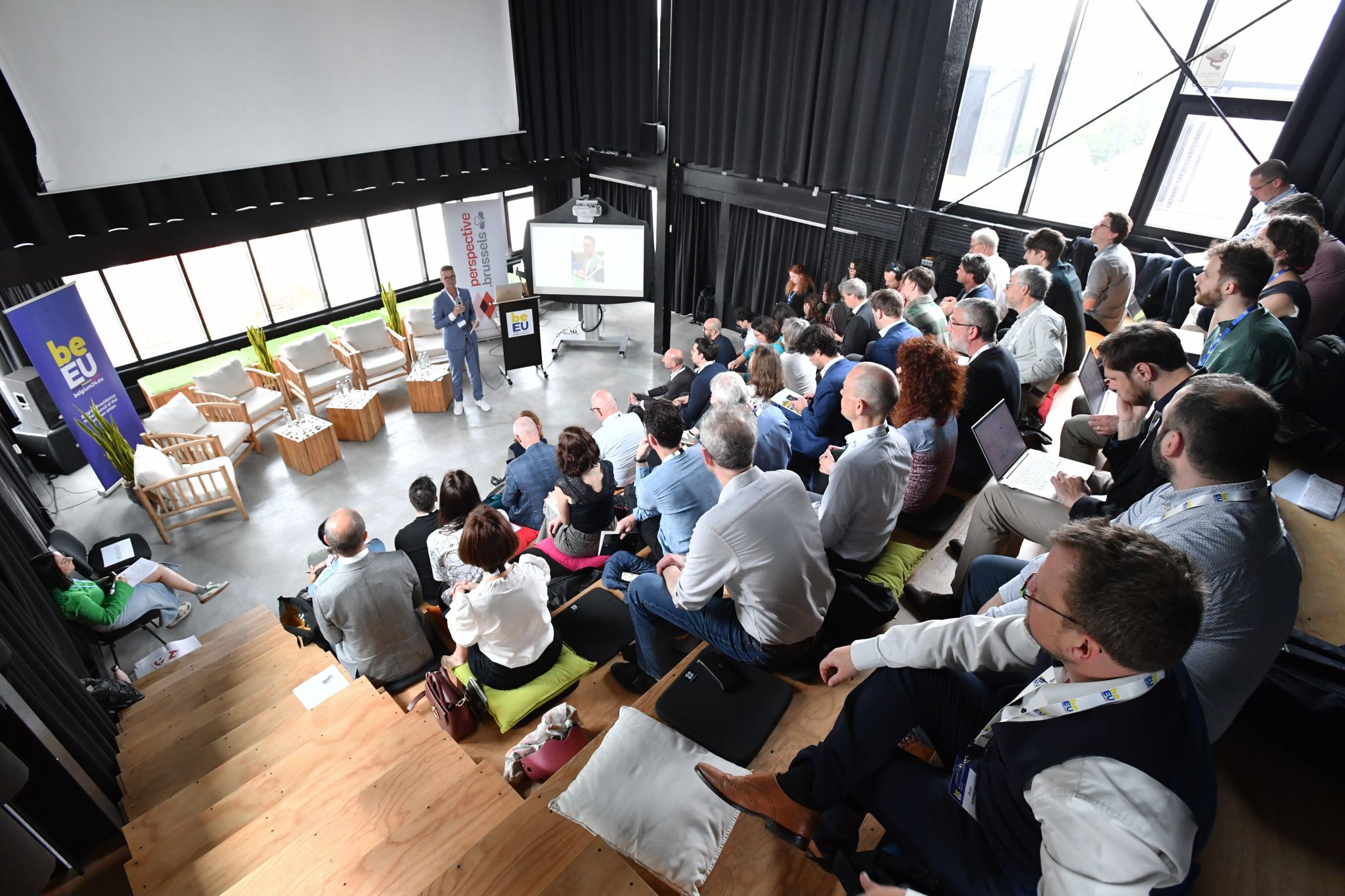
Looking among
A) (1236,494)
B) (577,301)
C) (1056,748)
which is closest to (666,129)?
(577,301)

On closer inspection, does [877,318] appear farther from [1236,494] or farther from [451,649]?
[451,649]

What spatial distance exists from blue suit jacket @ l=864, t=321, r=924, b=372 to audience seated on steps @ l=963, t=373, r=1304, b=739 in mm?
2427

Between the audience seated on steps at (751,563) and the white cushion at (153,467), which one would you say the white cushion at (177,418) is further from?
the audience seated on steps at (751,563)

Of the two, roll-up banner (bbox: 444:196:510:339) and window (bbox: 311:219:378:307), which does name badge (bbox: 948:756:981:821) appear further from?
window (bbox: 311:219:378:307)

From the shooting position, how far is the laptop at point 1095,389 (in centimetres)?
351

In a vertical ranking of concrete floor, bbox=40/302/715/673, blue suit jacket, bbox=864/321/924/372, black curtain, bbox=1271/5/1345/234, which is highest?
black curtain, bbox=1271/5/1345/234

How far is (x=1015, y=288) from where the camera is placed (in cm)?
404

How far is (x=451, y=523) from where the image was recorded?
3441mm

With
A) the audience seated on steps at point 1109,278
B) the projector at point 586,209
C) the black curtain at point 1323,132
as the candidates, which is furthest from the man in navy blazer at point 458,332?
the black curtain at point 1323,132

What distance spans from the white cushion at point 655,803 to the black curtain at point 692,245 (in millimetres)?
6911

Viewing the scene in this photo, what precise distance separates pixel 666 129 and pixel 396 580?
672 cm

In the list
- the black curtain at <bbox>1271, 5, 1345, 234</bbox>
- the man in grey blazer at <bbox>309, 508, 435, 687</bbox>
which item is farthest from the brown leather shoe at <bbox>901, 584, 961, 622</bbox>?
the black curtain at <bbox>1271, 5, 1345, 234</bbox>

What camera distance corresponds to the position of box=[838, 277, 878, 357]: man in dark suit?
16.9 feet

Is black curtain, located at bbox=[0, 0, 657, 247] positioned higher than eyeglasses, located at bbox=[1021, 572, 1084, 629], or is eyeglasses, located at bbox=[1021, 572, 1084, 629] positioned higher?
black curtain, located at bbox=[0, 0, 657, 247]
